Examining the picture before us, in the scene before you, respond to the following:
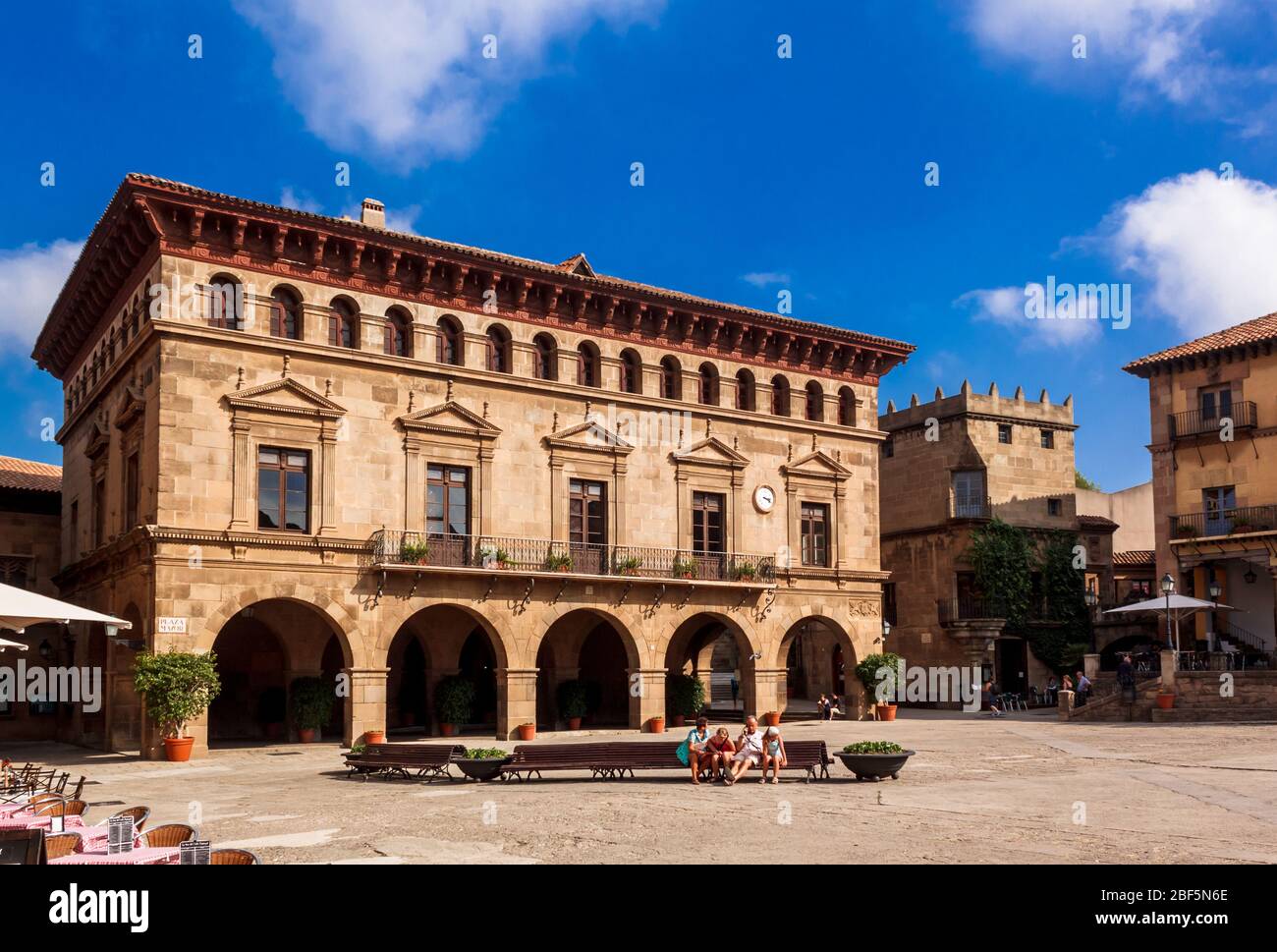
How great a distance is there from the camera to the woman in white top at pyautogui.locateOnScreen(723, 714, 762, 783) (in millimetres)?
20484

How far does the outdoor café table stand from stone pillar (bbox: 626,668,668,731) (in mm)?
24469

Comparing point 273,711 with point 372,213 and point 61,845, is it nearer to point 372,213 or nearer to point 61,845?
point 372,213

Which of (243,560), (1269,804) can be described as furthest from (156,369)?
(1269,804)

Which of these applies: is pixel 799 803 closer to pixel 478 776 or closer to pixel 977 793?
pixel 977 793

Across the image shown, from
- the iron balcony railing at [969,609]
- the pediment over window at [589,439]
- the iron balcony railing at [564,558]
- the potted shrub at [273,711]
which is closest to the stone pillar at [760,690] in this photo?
the iron balcony railing at [564,558]

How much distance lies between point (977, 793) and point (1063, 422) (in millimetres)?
36715

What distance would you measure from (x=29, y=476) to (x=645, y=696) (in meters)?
22.8

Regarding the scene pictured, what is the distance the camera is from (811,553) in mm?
38000

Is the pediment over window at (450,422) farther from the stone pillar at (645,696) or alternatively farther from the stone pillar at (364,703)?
the stone pillar at (645,696)

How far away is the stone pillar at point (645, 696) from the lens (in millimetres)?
33719

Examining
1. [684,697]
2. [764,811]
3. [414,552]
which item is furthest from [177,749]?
[684,697]

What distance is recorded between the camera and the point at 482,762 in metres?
20.8
